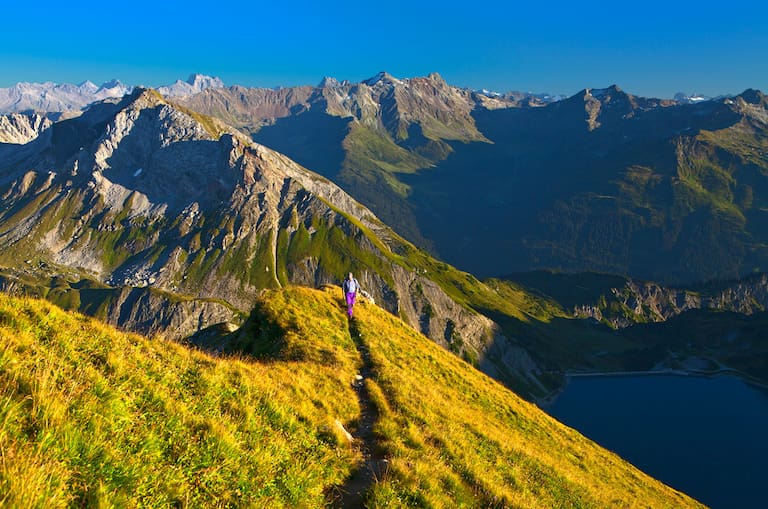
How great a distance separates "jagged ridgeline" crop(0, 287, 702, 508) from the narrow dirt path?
0.24ft

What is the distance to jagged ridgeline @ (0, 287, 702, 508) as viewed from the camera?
5.60 metres

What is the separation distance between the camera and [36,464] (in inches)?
192

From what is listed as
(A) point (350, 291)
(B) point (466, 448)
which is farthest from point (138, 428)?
(A) point (350, 291)

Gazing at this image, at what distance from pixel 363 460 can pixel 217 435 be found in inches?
220

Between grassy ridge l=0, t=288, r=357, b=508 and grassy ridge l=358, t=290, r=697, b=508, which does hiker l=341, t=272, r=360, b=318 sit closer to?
grassy ridge l=358, t=290, r=697, b=508

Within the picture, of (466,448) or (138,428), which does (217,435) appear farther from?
(466,448)

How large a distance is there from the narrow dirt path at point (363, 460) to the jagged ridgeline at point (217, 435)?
0.07 metres

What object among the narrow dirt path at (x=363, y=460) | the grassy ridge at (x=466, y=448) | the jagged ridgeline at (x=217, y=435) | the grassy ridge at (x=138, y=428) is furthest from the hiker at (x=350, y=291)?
the grassy ridge at (x=138, y=428)

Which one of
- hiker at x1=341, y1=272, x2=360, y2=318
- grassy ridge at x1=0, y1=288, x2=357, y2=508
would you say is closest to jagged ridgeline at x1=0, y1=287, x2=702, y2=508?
grassy ridge at x1=0, y1=288, x2=357, y2=508

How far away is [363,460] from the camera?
12.2m

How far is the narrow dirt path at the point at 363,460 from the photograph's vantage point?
9.83 meters

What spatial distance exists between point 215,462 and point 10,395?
334cm

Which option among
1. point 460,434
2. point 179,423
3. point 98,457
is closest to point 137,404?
point 179,423

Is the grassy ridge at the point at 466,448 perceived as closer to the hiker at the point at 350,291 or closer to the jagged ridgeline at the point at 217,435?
the jagged ridgeline at the point at 217,435
